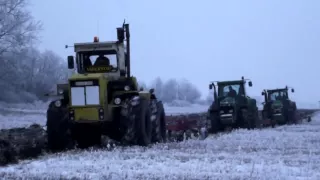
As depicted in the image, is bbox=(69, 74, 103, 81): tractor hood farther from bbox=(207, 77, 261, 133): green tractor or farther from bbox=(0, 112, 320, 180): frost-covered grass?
bbox=(207, 77, 261, 133): green tractor

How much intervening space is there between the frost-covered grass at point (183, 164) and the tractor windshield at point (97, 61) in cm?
302

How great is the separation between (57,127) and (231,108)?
1337cm

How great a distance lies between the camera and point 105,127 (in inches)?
599

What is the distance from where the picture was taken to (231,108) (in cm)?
2656

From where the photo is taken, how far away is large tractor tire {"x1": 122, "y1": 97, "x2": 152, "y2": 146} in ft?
47.0

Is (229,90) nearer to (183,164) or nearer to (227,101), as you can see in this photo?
(227,101)

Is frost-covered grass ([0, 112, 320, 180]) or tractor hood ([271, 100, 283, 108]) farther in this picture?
tractor hood ([271, 100, 283, 108])

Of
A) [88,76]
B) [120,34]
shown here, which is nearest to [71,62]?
[88,76]

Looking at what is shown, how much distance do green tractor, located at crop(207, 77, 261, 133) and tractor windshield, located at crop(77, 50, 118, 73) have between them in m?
11.5

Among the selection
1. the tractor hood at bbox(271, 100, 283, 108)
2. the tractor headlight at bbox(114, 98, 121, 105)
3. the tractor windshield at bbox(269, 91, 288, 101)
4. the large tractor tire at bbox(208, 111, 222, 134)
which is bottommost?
the large tractor tire at bbox(208, 111, 222, 134)

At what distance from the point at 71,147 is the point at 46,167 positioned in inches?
208

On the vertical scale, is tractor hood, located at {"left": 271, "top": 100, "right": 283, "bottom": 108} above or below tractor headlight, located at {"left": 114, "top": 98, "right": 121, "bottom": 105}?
below

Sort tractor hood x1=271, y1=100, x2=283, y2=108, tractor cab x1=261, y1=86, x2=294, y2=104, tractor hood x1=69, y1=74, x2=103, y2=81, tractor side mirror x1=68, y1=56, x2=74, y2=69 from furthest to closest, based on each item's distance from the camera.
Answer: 1. tractor cab x1=261, y1=86, x2=294, y2=104
2. tractor hood x1=271, y1=100, x2=283, y2=108
3. tractor side mirror x1=68, y1=56, x2=74, y2=69
4. tractor hood x1=69, y1=74, x2=103, y2=81

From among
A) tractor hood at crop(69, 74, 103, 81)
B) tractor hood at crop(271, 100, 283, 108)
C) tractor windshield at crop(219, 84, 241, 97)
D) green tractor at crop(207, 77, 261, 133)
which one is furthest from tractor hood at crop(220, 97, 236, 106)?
tractor hood at crop(69, 74, 103, 81)
